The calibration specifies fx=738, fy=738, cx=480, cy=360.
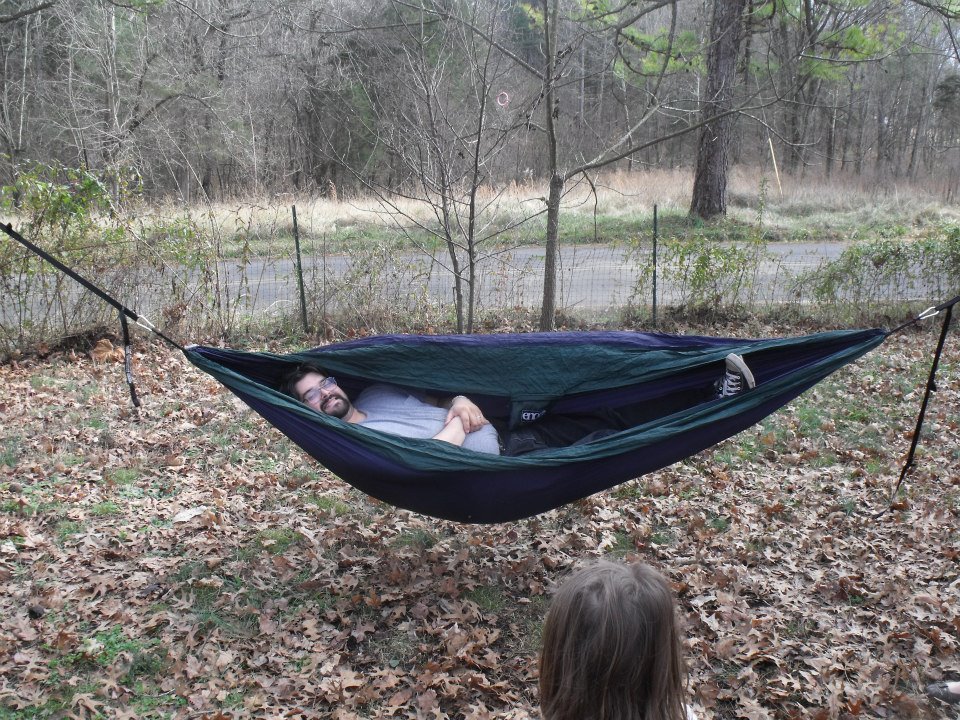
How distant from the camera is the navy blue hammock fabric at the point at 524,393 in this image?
248 cm

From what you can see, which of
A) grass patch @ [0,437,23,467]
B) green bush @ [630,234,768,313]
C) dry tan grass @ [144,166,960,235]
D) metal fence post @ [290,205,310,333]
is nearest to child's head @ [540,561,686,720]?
grass patch @ [0,437,23,467]

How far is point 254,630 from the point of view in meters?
2.58

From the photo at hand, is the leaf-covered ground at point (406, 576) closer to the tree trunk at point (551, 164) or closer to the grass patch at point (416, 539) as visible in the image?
the grass patch at point (416, 539)

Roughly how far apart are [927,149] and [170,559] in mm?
24006

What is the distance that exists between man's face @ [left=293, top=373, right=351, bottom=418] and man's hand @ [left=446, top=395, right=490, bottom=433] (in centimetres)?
45

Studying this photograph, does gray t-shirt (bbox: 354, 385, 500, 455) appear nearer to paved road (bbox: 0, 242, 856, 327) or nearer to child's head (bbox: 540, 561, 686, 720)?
child's head (bbox: 540, 561, 686, 720)

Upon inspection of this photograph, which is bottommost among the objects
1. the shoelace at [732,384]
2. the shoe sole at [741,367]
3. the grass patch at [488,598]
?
the grass patch at [488,598]

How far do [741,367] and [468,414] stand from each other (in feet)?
3.63

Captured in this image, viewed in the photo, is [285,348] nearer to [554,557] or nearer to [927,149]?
[554,557]

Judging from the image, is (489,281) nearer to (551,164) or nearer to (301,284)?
(301,284)

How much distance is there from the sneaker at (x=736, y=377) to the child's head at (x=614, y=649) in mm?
1861

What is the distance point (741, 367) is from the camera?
2914 millimetres

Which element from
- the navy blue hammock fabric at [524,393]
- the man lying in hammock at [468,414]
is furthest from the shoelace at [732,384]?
the navy blue hammock fabric at [524,393]

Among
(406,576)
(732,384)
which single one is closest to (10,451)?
(406,576)
